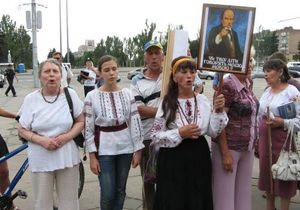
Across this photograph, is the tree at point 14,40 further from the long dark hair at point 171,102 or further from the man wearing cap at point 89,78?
the long dark hair at point 171,102

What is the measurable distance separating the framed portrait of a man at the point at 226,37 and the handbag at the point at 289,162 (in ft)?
4.42

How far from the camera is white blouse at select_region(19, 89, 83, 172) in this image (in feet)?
11.8

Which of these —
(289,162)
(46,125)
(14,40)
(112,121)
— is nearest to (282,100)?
(289,162)

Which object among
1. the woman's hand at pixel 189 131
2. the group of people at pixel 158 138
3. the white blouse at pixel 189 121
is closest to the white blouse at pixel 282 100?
the group of people at pixel 158 138

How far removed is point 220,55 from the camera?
11.2 feet

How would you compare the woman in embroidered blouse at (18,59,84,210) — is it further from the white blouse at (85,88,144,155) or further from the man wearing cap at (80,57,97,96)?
the man wearing cap at (80,57,97,96)

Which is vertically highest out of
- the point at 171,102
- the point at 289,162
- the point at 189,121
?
the point at 171,102

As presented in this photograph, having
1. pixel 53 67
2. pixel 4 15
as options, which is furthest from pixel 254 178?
pixel 4 15

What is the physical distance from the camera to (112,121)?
3.73 meters

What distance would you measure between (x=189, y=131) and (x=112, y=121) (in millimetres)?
756

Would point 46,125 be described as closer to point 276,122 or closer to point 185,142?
point 185,142

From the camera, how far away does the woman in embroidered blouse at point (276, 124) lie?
440cm

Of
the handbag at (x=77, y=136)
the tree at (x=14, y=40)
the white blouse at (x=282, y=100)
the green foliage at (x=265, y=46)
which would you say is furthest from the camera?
the green foliage at (x=265, y=46)

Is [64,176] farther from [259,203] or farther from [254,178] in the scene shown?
[254,178]
